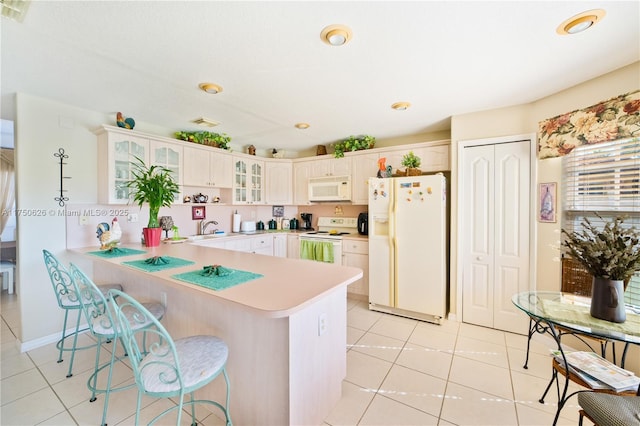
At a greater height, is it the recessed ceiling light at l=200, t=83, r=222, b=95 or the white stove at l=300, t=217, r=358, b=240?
the recessed ceiling light at l=200, t=83, r=222, b=95

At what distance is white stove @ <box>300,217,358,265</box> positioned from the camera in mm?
3935

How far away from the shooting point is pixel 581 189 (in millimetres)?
2338

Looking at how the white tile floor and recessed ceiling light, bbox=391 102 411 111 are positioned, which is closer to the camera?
the white tile floor

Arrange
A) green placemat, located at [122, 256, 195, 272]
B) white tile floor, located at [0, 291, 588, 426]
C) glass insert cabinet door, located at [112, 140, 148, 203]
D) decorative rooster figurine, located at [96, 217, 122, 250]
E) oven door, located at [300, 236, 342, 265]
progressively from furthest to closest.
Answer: oven door, located at [300, 236, 342, 265] → glass insert cabinet door, located at [112, 140, 148, 203] → decorative rooster figurine, located at [96, 217, 122, 250] → green placemat, located at [122, 256, 195, 272] → white tile floor, located at [0, 291, 588, 426]

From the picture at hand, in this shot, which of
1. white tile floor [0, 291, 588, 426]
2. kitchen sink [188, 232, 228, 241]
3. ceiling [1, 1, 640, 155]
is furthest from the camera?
kitchen sink [188, 232, 228, 241]

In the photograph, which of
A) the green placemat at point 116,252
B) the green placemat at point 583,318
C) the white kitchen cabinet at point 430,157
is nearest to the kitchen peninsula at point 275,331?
the green placemat at point 116,252

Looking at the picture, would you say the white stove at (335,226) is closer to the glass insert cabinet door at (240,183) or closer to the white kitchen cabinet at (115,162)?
the glass insert cabinet door at (240,183)

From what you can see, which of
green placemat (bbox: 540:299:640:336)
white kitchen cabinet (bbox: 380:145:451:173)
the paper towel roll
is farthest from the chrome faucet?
green placemat (bbox: 540:299:640:336)

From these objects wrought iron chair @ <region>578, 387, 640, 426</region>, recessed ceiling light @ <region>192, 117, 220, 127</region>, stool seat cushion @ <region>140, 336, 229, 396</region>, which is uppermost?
recessed ceiling light @ <region>192, 117, 220, 127</region>

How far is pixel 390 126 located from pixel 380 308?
2400 millimetres

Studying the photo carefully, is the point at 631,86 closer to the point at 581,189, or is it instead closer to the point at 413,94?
the point at 581,189

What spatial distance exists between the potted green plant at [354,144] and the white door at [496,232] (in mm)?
1388

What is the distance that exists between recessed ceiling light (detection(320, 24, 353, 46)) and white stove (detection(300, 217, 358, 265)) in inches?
105

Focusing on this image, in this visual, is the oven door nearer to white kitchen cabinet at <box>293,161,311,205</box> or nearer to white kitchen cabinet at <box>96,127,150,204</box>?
white kitchen cabinet at <box>293,161,311,205</box>
